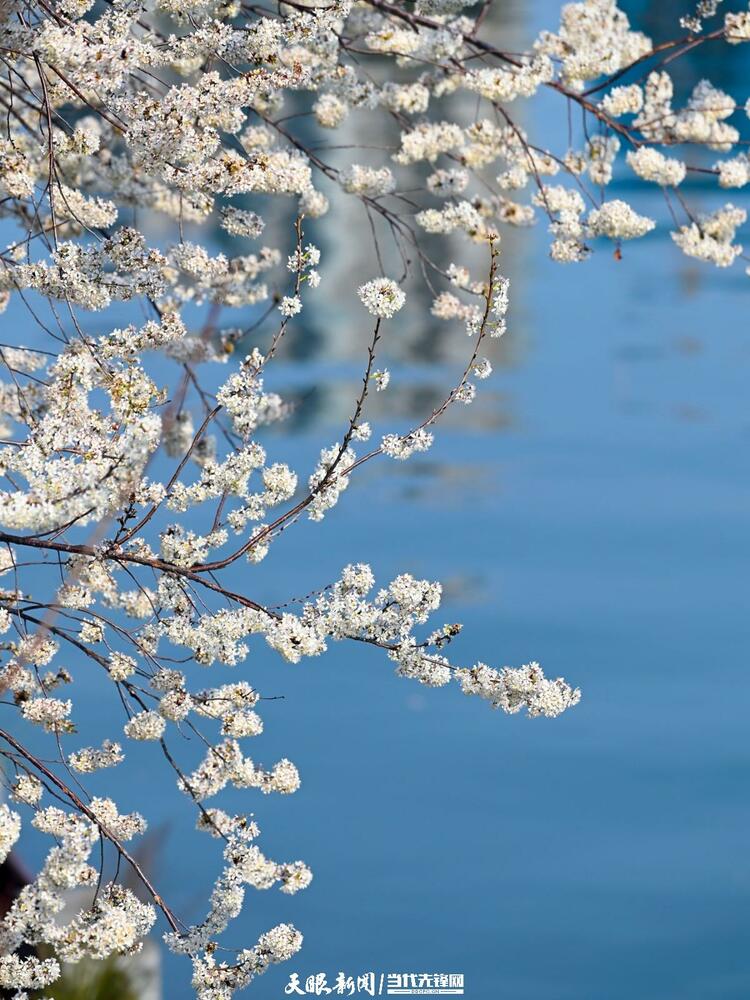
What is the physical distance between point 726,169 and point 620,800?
422 cm

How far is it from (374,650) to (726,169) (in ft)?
16.4

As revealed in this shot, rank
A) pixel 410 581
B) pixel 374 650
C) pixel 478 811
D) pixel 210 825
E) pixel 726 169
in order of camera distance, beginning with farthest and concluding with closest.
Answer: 1. pixel 374 650
2. pixel 478 811
3. pixel 726 169
4. pixel 210 825
5. pixel 410 581

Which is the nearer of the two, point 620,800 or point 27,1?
point 27,1

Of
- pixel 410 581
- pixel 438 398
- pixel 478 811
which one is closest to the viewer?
pixel 410 581

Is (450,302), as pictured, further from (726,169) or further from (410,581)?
(410,581)

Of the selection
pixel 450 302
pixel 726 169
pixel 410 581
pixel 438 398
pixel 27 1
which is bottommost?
pixel 410 581

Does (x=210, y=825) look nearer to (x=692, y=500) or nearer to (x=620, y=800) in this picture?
(x=620, y=800)

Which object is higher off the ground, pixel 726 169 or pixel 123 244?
pixel 726 169

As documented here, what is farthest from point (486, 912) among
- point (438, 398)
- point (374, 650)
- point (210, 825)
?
point (438, 398)

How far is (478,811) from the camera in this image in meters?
6.67

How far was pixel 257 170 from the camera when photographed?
230 cm

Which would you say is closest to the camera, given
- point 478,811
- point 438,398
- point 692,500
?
point 478,811

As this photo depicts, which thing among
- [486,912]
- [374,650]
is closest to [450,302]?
[486,912]

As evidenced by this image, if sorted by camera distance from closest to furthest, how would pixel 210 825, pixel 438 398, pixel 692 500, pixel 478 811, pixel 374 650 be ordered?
pixel 210 825, pixel 478 811, pixel 374 650, pixel 692 500, pixel 438 398
